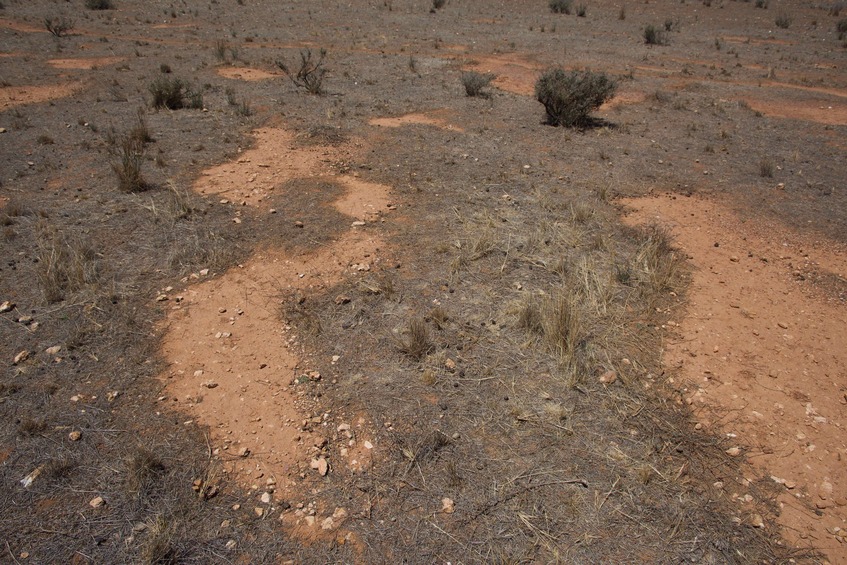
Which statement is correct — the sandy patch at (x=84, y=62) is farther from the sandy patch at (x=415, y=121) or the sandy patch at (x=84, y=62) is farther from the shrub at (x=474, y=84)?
the shrub at (x=474, y=84)

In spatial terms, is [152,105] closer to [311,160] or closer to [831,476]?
[311,160]

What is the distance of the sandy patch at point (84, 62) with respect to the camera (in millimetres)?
12102

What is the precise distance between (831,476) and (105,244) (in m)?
6.59

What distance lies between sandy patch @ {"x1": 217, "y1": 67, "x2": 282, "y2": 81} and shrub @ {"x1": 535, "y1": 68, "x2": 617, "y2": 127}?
6.46m

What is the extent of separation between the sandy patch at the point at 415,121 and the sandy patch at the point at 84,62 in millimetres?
7769

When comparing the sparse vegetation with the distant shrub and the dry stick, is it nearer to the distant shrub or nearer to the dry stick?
the dry stick

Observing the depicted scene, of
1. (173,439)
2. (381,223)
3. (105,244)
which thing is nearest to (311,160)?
(381,223)

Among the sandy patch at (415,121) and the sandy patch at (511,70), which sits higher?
the sandy patch at (511,70)

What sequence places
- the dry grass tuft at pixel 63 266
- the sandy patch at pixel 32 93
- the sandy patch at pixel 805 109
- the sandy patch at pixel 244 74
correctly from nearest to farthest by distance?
the dry grass tuft at pixel 63 266 < the sandy patch at pixel 32 93 < the sandy patch at pixel 805 109 < the sandy patch at pixel 244 74

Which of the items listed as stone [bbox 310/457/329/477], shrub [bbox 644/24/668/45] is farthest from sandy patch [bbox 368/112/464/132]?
shrub [bbox 644/24/668/45]

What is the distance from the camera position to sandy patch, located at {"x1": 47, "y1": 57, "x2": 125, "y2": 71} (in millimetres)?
12102

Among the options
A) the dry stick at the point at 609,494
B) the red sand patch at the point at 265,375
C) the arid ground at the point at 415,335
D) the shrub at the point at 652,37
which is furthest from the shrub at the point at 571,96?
the shrub at the point at 652,37

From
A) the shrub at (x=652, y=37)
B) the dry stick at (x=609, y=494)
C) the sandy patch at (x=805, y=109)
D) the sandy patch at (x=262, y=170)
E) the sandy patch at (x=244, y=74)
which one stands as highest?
the shrub at (x=652, y=37)

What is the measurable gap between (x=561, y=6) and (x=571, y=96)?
16.7 m
